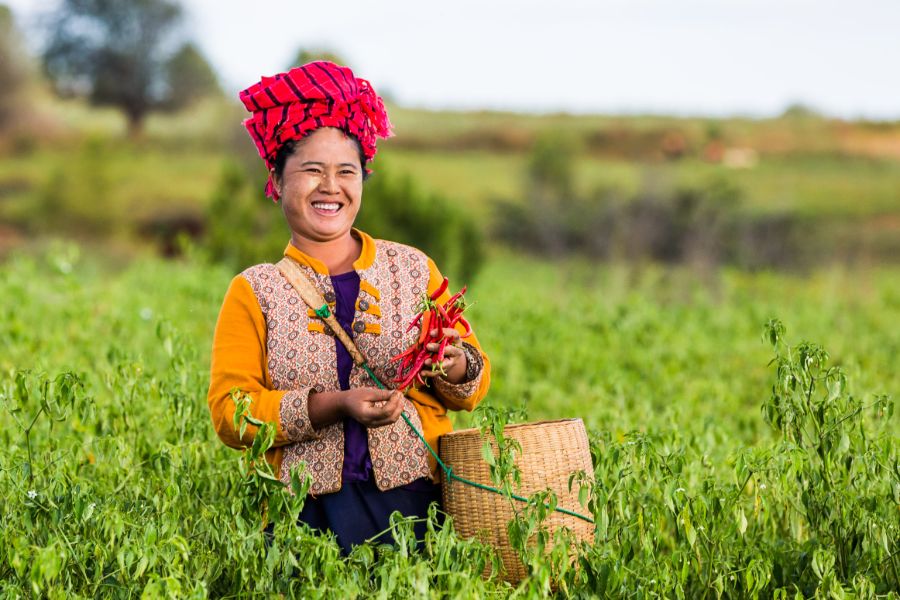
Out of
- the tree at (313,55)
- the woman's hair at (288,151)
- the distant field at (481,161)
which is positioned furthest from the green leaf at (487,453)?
the distant field at (481,161)

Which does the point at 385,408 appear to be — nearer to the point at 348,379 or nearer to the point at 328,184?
the point at 348,379

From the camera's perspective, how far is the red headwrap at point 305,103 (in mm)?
3006

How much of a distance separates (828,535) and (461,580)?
1.41 metres

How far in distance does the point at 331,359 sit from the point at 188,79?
133 feet

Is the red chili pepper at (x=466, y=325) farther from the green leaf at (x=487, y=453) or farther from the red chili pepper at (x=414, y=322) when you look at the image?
the green leaf at (x=487, y=453)

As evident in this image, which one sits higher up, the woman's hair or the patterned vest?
the woman's hair

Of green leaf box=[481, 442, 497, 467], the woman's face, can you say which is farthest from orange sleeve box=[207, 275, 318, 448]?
green leaf box=[481, 442, 497, 467]

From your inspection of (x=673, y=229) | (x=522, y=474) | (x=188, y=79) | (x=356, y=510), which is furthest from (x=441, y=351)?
(x=188, y=79)

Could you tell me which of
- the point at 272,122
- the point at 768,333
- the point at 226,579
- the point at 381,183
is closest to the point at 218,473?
the point at 226,579

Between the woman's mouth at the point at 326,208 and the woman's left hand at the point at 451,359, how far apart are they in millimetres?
523

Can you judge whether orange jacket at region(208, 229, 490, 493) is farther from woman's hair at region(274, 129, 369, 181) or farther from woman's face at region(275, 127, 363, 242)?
woman's hair at region(274, 129, 369, 181)

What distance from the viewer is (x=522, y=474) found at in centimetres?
288

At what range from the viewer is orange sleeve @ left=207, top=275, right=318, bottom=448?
2.85 meters

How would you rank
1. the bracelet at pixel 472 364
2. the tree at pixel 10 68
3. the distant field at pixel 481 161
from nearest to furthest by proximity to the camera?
the bracelet at pixel 472 364 < the distant field at pixel 481 161 < the tree at pixel 10 68
